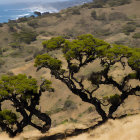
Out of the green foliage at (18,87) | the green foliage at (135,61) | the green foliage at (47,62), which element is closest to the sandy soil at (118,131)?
the green foliage at (135,61)

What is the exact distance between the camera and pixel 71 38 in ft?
192

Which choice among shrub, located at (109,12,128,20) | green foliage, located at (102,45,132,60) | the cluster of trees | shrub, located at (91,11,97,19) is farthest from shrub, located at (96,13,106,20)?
green foliage, located at (102,45,132,60)

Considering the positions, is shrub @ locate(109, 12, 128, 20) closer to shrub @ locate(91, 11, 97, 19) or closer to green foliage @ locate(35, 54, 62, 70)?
shrub @ locate(91, 11, 97, 19)

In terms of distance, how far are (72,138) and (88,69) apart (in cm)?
1494

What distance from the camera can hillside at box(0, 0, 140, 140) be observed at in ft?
45.3

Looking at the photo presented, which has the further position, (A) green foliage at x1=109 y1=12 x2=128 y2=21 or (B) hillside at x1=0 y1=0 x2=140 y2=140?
(A) green foliage at x1=109 y1=12 x2=128 y2=21

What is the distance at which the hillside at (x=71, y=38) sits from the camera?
543 inches

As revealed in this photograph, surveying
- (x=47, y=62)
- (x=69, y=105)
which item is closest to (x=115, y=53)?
(x=47, y=62)

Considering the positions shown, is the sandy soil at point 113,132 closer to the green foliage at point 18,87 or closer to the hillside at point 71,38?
the hillside at point 71,38

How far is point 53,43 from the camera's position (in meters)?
11.6

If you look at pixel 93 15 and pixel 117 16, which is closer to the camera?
pixel 117 16

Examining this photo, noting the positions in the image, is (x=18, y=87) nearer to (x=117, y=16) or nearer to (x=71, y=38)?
(x=71, y=38)

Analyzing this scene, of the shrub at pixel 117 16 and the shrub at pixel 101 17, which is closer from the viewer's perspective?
the shrub at pixel 117 16

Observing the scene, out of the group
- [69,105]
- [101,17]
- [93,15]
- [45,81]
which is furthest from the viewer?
[93,15]
